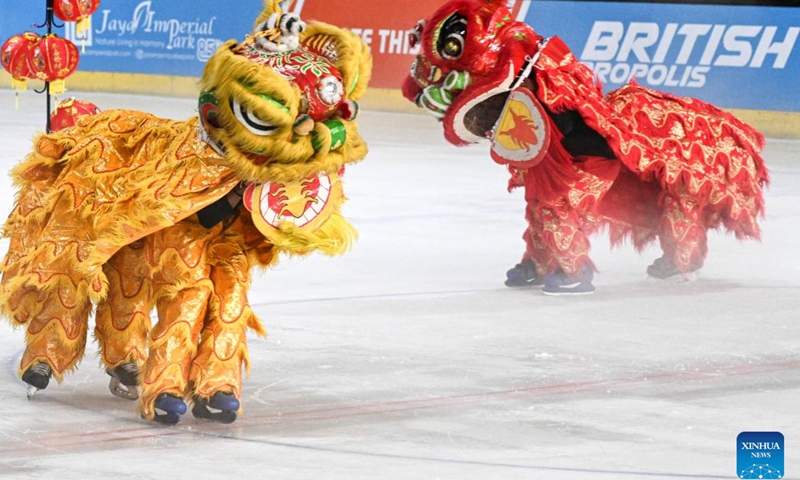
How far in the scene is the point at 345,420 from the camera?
402 cm

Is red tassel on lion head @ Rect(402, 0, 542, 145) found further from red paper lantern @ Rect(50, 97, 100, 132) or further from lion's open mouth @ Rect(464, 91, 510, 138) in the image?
red paper lantern @ Rect(50, 97, 100, 132)

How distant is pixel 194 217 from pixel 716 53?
8157 millimetres

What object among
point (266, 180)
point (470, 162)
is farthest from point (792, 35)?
point (266, 180)

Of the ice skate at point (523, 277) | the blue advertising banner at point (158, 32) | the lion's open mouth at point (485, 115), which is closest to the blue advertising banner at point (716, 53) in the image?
the blue advertising banner at point (158, 32)

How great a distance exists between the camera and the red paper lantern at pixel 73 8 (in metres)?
8.09

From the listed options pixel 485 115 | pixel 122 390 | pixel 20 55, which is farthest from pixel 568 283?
pixel 20 55

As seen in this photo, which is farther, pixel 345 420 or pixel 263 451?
pixel 345 420

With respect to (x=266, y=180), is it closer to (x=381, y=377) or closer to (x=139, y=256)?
Answer: (x=139, y=256)

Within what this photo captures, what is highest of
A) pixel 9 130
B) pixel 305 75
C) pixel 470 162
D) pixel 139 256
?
pixel 305 75

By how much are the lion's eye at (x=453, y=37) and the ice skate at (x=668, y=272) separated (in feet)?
4.51

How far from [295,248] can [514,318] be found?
188cm

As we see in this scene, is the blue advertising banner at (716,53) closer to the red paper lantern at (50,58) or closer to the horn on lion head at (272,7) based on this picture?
the red paper lantern at (50,58)

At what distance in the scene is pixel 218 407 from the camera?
386 centimetres

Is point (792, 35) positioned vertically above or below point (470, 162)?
above
